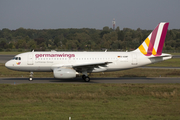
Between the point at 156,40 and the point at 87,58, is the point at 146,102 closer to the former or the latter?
the point at 87,58

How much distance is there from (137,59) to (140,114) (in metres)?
17.5

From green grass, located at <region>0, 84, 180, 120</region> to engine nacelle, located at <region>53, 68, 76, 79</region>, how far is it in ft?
18.5

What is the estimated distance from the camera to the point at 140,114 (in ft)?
45.9

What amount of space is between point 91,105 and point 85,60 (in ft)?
47.0

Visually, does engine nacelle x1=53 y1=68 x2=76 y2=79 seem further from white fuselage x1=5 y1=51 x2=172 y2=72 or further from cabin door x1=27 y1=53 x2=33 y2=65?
cabin door x1=27 y1=53 x2=33 y2=65

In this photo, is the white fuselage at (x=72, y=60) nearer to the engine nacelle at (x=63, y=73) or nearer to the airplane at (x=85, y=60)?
the airplane at (x=85, y=60)

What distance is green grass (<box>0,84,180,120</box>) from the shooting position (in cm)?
1352

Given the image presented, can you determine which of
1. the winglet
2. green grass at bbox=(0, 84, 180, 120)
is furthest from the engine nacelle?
the winglet

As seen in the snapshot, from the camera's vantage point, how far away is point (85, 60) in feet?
99.2

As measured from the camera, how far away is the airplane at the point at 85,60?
29078mm

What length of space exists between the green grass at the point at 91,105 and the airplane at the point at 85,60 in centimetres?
754

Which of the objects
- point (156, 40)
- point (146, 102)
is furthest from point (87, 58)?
point (146, 102)

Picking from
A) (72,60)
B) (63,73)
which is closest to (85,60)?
(72,60)

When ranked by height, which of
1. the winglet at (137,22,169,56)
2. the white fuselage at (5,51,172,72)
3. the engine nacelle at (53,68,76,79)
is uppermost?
the winglet at (137,22,169,56)
